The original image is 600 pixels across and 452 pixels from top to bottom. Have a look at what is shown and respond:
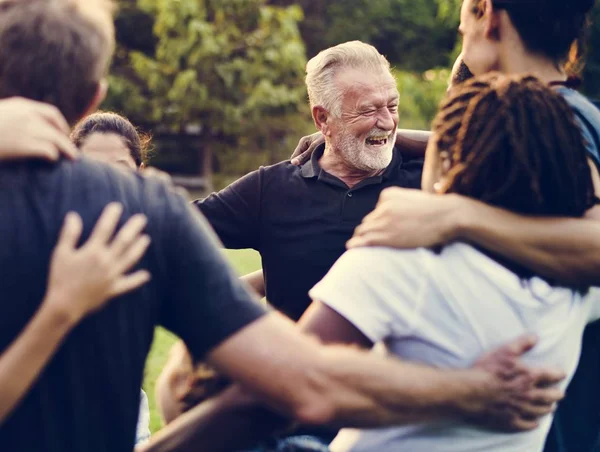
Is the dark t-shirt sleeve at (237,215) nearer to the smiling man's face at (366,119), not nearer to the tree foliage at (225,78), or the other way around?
the smiling man's face at (366,119)

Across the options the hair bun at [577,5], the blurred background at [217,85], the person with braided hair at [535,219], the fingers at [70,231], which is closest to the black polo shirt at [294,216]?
the person with braided hair at [535,219]

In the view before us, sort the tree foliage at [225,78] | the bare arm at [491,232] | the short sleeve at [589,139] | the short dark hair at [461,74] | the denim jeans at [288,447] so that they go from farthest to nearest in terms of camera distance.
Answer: the tree foliage at [225,78]
the short dark hair at [461,74]
the short sleeve at [589,139]
the denim jeans at [288,447]
the bare arm at [491,232]

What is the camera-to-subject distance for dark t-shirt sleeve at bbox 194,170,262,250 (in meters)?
3.85

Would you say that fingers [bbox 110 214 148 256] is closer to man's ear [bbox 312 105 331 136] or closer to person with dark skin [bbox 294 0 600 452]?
person with dark skin [bbox 294 0 600 452]

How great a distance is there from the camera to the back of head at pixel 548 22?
230cm

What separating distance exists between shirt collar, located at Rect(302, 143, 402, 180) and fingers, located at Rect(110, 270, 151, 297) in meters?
2.30

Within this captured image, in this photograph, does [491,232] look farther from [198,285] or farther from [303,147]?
[303,147]

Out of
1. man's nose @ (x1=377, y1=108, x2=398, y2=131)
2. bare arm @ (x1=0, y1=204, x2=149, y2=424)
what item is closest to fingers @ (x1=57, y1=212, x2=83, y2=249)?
bare arm @ (x1=0, y1=204, x2=149, y2=424)

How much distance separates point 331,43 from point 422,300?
32145mm

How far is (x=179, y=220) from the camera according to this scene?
5.64 ft

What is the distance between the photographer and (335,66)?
420cm

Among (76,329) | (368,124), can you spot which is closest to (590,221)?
(76,329)

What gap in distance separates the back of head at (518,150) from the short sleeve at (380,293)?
0.25 meters

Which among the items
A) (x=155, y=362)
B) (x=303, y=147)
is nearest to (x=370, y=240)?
(x=303, y=147)
